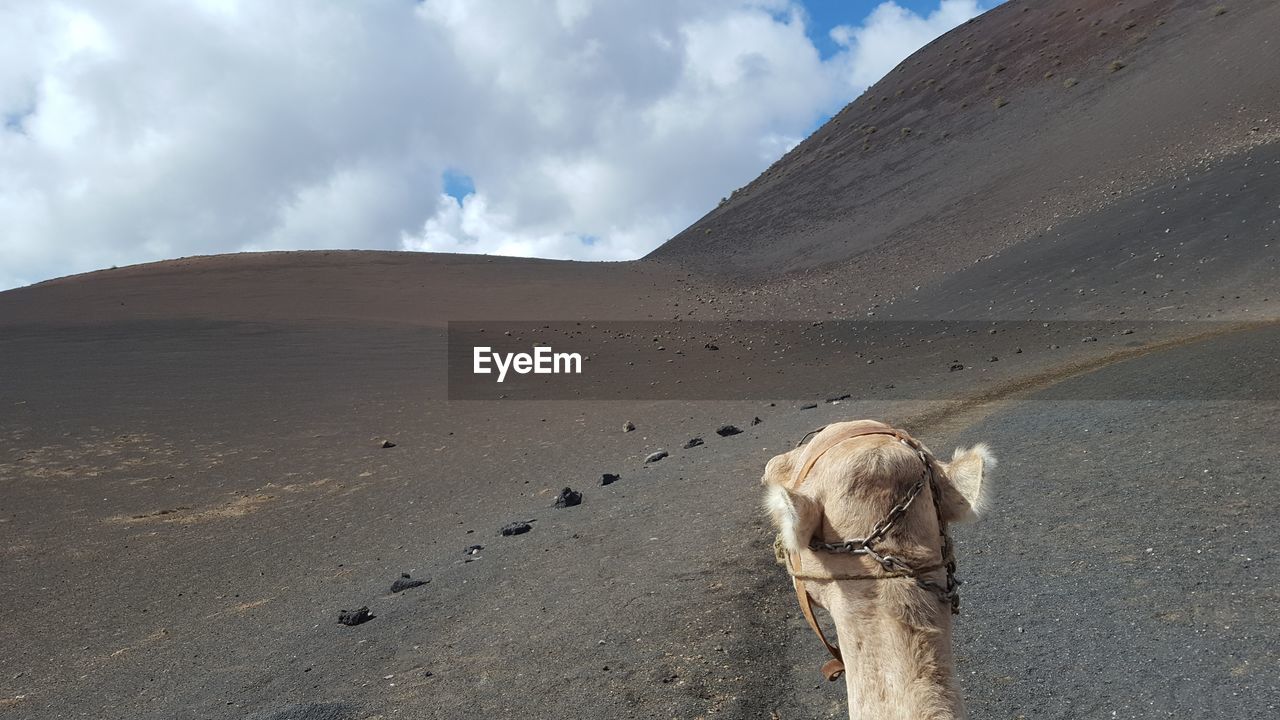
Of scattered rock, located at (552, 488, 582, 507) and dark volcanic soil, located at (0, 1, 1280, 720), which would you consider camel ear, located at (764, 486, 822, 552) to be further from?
scattered rock, located at (552, 488, 582, 507)

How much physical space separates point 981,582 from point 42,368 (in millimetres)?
26028

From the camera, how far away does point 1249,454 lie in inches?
291

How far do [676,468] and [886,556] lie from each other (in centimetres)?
976

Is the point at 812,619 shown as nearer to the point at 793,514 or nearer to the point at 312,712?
the point at 793,514

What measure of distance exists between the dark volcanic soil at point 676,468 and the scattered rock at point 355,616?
0.12 metres

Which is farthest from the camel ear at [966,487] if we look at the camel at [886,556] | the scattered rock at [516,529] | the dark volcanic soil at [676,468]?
the scattered rock at [516,529]

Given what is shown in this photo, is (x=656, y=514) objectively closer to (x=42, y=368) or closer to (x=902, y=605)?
(x=902, y=605)

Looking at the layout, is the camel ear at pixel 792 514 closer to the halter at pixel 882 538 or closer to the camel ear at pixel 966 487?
the halter at pixel 882 538

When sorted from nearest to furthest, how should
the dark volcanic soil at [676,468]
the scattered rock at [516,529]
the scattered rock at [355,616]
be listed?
the dark volcanic soil at [676,468]
the scattered rock at [355,616]
the scattered rock at [516,529]

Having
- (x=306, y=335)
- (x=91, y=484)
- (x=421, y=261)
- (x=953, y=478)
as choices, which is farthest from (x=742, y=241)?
(x=953, y=478)

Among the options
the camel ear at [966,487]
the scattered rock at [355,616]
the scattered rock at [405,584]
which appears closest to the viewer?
the camel ear at [966,487]

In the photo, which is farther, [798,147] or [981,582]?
[798,147]

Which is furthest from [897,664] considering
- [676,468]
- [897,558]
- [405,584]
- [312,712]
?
[676,468]

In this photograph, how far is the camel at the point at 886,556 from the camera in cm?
175
